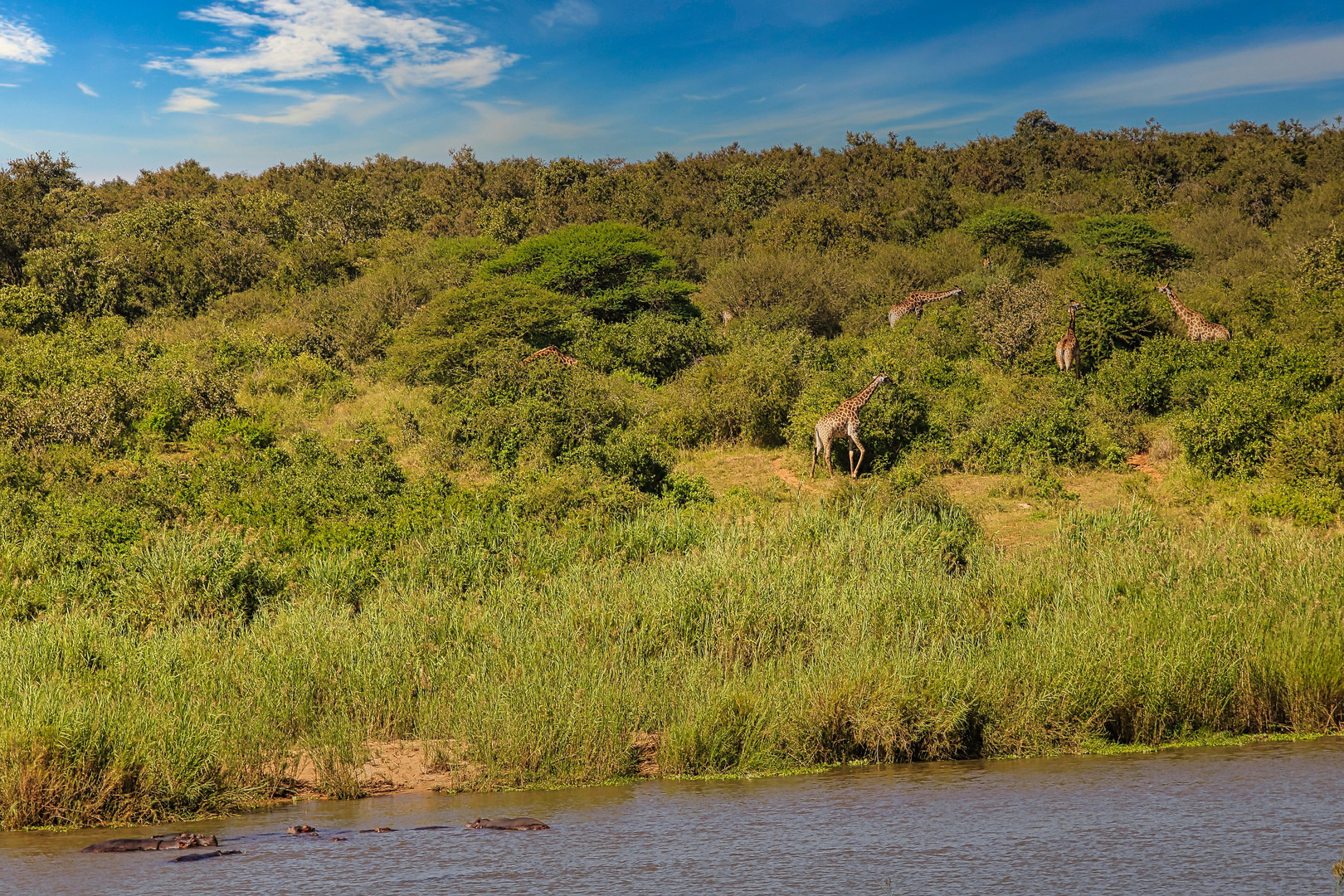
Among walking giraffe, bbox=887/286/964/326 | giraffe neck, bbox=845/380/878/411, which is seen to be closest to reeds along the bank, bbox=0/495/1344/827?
giraffe neck, bbox=845/380/878/411

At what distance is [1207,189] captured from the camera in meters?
34.8

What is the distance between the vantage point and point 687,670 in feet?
24.3

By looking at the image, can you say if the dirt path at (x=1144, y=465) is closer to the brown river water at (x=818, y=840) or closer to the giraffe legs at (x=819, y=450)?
the giraffe legs at (x=819, y=450)

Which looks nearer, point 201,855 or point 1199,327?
point 201,855

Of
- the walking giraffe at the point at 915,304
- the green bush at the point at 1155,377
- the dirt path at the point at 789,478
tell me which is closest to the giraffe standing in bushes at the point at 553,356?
the dirt path at the point at 789,478

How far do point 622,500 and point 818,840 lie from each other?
710 cm

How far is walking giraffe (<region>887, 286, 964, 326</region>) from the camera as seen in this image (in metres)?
22.0

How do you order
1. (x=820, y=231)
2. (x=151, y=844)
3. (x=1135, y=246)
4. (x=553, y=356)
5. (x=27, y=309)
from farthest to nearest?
(x=820, y=231)
(x=1135, y=246)
(x=27, y=309)
(x=553, y=356)
(x=151, y=844)

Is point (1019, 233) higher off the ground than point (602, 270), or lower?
higher

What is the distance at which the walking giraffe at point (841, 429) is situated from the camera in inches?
563

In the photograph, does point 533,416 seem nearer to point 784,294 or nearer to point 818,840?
point 784,294

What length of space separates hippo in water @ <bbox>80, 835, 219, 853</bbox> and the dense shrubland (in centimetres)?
54

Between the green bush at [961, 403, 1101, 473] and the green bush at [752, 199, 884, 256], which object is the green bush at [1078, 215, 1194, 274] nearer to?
the green bush at [752, 199, 884, 256]

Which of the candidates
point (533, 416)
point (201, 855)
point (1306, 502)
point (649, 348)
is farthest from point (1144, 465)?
point (201, 855)
